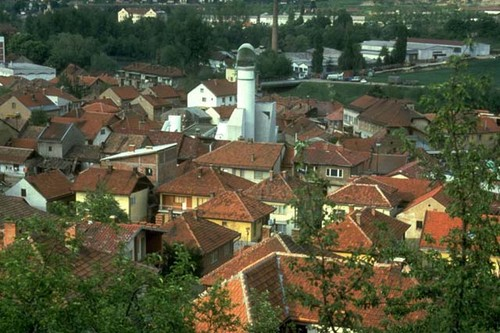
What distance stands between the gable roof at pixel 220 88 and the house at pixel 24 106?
976cm

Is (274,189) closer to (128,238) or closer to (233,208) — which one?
(233,208)

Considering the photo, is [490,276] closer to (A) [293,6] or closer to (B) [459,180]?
(B) [459,180]

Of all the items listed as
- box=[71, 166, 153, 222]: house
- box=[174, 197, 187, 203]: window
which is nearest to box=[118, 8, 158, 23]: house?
Answer: box=[71, 166, 153, 222]: house

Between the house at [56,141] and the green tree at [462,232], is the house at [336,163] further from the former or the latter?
the green tree at [462,232]

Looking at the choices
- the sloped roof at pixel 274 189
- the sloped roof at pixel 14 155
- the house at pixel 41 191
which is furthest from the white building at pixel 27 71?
the sloped roof at pixel 274 189

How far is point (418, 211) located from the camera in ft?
71.8

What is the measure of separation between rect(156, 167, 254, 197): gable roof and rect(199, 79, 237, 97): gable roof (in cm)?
2275

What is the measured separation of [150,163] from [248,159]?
3347 mm

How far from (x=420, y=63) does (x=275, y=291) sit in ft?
223

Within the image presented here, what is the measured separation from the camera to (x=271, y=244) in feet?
47.1

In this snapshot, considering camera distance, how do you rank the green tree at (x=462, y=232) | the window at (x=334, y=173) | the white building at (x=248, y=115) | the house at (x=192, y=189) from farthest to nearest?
the white building at (x=248, y=115), the window at (x=334, y=173), the house at (x=192, y=189), the green tree at (x=462, y=232)

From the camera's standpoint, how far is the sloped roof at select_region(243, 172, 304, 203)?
24.0m

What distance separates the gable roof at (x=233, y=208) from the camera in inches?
848

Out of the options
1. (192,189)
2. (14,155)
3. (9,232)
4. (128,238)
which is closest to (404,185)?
(192,189)
